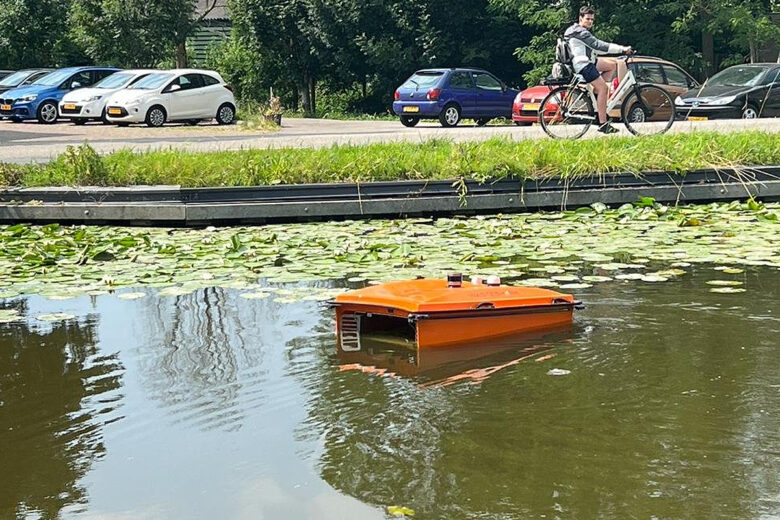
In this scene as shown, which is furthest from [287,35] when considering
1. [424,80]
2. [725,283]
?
[725,283]

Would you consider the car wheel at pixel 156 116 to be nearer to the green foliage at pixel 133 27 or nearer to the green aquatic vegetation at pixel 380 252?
the green foliage at pixel 133 27

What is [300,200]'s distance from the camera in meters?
11.1

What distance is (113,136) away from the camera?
22812 millimetres

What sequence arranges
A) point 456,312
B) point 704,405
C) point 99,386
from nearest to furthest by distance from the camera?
point 704,405 < point 99,386 < point 456,312

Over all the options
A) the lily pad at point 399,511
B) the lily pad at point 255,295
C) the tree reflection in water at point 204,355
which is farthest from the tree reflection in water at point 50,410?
the lily pad at point 399,511

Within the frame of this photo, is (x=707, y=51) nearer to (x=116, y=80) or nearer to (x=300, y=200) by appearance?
(x=116, y=80)

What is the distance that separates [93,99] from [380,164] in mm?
18671

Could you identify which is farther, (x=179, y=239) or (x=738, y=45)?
(x=738, y=45)

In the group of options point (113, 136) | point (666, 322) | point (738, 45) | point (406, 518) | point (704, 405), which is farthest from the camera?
point (738, 45)

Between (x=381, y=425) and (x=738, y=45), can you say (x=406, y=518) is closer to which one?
(x=381, y=425)

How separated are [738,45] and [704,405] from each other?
98.5 feet

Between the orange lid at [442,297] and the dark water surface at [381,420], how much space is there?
9.9 inches

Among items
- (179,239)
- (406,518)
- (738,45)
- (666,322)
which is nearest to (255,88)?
(738,45)

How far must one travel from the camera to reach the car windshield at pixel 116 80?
2978 centimetres
